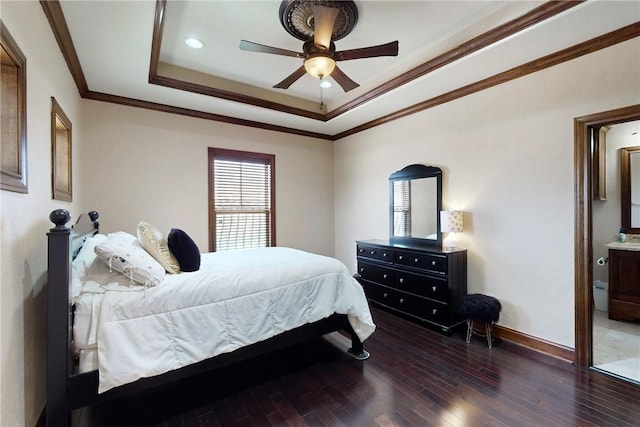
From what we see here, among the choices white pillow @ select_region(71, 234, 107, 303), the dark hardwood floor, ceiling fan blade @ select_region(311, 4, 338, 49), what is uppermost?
ceiling fan blade @ select_region(311, 4, 338, 49)

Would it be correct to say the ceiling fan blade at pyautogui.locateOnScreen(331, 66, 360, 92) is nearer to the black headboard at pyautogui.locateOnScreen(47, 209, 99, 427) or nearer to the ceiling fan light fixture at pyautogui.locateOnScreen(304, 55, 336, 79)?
the ceiling fan light fixture at pyautogui.locateOnScreen(304, 55, 336, 79)

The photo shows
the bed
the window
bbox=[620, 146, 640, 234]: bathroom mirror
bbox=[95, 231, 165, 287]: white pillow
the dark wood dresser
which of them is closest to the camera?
the bed

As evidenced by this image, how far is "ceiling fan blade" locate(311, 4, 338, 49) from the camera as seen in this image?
1.96 m

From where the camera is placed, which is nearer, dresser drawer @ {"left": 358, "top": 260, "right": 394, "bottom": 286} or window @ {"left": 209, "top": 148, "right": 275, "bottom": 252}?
dresser drawer @ {"left": 358, "top": 260, "right": 394, "bottom": 286}

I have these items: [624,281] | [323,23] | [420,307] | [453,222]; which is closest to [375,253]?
[420,307]

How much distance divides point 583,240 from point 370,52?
7.88 feet

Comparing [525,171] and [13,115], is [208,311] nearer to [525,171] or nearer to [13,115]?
[13,115]

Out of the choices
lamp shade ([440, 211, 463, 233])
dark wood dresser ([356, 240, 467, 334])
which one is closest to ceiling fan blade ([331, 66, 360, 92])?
lamp shade ([440, 211, 463, 233])

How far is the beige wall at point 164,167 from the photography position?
339 centimetres

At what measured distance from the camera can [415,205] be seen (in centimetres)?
386

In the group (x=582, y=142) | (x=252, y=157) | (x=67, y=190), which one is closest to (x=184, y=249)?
(x=67, y=190)

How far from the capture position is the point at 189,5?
2334 mm

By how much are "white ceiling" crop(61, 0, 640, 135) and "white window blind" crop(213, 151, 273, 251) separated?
93 cm

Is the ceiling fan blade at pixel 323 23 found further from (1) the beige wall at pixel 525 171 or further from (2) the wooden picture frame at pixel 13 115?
(1) the beige wall at pixel 525 171
